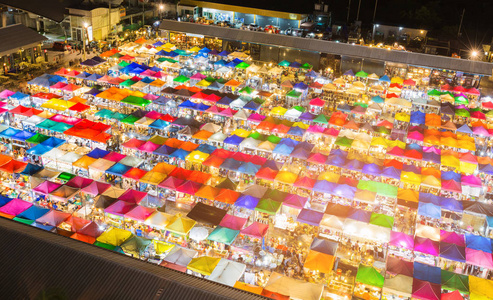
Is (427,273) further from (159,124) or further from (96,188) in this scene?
(159,124)

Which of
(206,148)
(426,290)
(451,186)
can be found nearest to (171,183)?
(206,148)

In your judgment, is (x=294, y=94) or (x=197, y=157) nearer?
(x=197, y=157)

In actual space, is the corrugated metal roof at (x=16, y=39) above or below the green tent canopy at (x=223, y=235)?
above

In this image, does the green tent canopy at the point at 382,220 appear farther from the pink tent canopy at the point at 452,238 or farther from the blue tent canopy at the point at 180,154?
the blue tent canopy at the point at 180,154

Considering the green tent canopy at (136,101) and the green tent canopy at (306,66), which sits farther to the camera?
the green tent canopy at (306,66)

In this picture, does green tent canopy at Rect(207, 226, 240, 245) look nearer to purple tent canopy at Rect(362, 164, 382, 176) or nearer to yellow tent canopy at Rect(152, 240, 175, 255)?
yellow tent canopy at Rect(152, 240, 175, 255)

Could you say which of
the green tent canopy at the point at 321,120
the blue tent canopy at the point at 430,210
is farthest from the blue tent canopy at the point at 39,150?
the blue tent canopy at the point at 430,210
